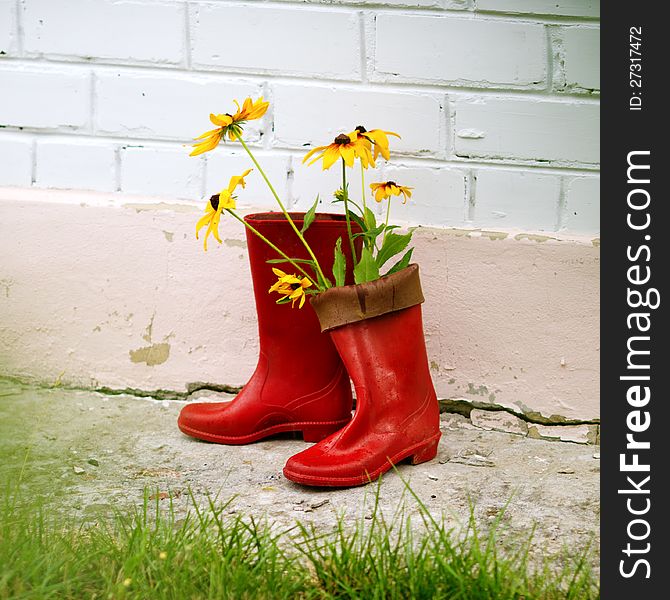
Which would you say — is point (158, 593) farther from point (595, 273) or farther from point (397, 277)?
point (595, 273)

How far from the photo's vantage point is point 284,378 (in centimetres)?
188

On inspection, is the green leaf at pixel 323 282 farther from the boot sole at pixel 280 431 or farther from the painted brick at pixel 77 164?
the painted brick at pixel 77 164

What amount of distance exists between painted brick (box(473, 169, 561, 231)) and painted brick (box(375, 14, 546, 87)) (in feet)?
0.71

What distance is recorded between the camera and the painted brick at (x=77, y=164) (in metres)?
2.11

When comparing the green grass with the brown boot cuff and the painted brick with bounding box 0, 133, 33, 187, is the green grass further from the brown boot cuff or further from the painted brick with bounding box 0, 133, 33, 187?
the painted brick with bounding box 0, 133, 33, 187

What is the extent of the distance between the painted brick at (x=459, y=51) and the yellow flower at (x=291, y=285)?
0.62 metres

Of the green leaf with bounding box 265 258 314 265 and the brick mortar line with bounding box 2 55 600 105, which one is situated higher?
the brick mortar line with bounding box 2 55 600 105

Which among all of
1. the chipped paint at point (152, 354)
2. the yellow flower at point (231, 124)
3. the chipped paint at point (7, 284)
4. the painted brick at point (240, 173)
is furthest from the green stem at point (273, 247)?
the chipped paint at point (7, 284)

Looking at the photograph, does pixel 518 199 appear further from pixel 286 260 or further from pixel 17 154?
pixel 17 154

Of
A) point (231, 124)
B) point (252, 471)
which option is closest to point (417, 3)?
point (231, 124)

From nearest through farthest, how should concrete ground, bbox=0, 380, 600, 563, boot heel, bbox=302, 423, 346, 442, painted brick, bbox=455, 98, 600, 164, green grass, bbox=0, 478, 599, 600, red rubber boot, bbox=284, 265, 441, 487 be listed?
green grass, bbox=0, 478, 599, 600
concrete ground, bbox=0, 380, 600, 563
red rubber boot, bbox=284, 265, 441, 487
boot heel, bbox=302, 423, 346, 442
painted brick, bbox=455, 98, 600, 164

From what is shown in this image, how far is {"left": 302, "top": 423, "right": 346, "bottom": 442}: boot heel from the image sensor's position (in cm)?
189

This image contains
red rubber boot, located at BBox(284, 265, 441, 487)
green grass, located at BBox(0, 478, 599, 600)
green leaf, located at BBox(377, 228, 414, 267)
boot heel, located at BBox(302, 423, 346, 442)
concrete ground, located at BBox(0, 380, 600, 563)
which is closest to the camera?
green grass, located at BBox(0, 478, 599, 600)

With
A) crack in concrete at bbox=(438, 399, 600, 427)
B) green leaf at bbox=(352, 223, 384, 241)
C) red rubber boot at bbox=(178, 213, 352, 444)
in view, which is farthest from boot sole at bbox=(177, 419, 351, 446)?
green leaf at bbox=(352, 223, 384, 241)
